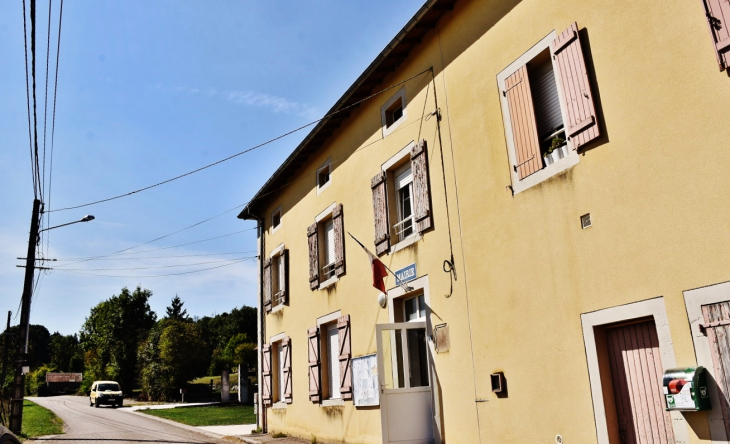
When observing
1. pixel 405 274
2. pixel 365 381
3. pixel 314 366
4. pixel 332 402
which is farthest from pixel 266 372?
pixel 405 274

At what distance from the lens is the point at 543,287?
286 inches

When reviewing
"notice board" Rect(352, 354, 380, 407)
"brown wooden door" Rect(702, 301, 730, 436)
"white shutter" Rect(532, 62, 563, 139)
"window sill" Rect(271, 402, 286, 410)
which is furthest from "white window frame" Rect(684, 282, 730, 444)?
"window sill" Rect(271, 402, 286, 410)

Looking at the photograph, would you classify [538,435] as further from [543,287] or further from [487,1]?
[487,1]

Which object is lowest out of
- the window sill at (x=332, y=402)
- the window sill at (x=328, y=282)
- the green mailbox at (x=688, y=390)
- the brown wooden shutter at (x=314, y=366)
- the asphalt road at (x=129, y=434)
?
the asphalt road at (x=129, y=434)

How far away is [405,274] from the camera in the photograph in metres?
10.4

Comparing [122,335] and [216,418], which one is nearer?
[216,418]

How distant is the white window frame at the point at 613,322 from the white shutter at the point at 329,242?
7824 millimetres

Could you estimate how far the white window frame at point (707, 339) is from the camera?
5.29 meters

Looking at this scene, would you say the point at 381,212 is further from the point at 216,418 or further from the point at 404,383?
the point at 216,418

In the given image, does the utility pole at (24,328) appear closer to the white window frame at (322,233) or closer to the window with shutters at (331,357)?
the window with shutters at (331,357)

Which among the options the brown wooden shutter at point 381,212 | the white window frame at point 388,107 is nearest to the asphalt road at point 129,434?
the brown wooden shutter at point 381,212

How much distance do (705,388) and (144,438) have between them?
13798 mm

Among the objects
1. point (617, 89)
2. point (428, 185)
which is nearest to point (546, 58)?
point (617, 89)

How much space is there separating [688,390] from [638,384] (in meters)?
0.91
